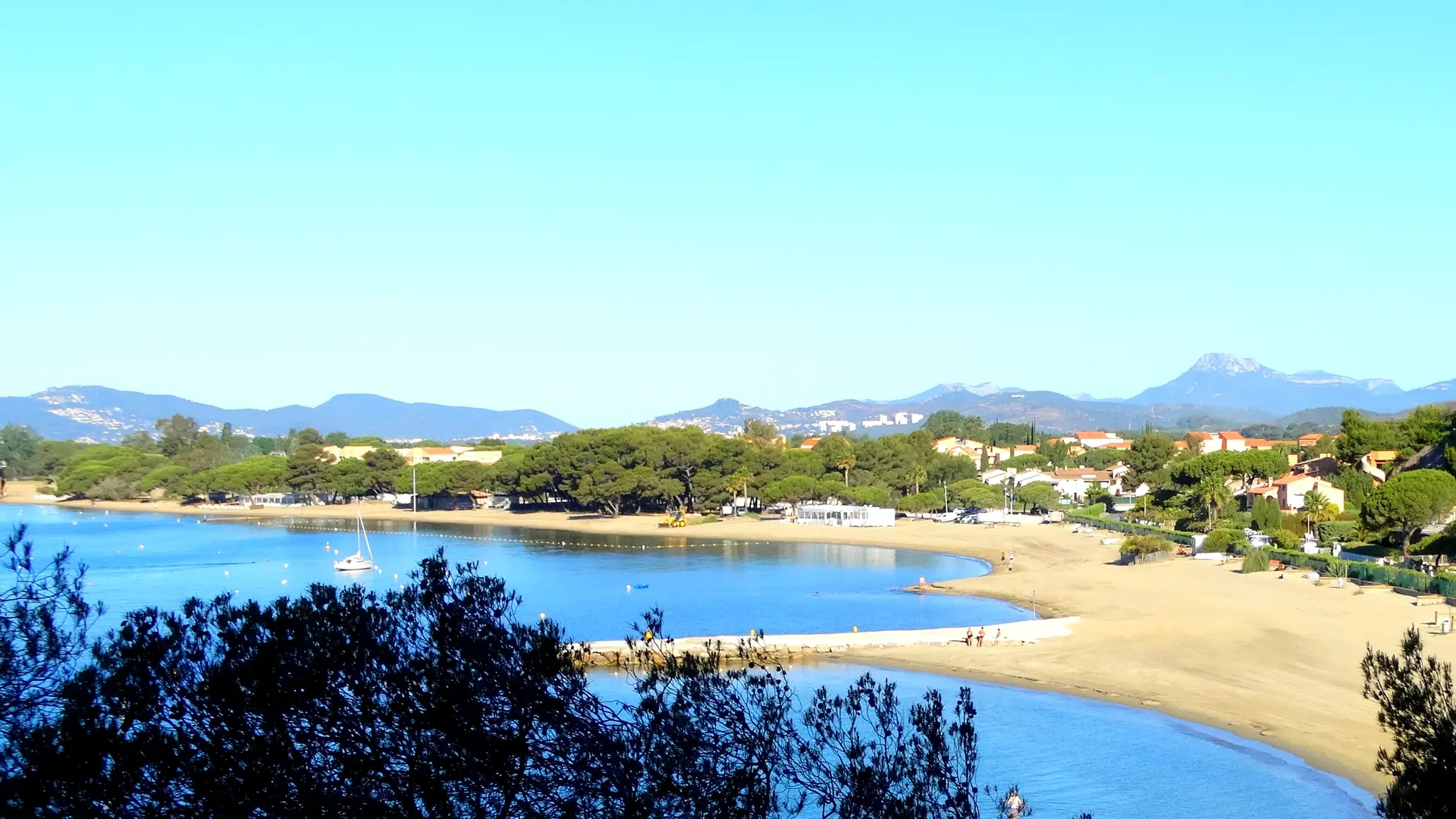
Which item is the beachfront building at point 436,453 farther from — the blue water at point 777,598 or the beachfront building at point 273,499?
the blue water at point 777,598

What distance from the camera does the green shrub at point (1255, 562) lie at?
41.9 meters

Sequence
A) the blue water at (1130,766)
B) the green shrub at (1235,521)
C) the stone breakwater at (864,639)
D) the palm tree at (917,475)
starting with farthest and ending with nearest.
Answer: the palm tree at (917,475)
the green shrub at (1235,521)
the stone breakwater at (864,639)
the blue water at (1130,766)

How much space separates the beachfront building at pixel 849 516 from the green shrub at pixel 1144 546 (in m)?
24.4

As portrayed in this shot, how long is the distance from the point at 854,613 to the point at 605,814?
106 feet

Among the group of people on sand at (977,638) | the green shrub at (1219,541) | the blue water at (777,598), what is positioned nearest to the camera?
the blue water at (777,598)

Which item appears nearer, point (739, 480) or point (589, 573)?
point (589, 573)

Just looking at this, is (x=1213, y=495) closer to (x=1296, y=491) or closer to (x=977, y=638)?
(x=1296, y=491)

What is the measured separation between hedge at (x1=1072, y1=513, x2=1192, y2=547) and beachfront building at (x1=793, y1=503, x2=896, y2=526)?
34.8 ft

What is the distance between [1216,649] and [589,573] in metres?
28.5

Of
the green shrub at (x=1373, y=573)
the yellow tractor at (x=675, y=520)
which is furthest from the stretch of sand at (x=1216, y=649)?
the yellow tractor at (x=675, y=520)

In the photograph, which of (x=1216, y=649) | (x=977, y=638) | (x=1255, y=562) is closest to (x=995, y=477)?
(x=1255, y=562)

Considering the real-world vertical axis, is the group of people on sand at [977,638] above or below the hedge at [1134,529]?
below

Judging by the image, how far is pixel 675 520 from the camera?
248ft

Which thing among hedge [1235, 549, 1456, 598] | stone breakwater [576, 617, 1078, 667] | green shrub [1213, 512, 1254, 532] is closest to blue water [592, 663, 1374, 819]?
stone breakwater [576, 617, 1078, 667]
